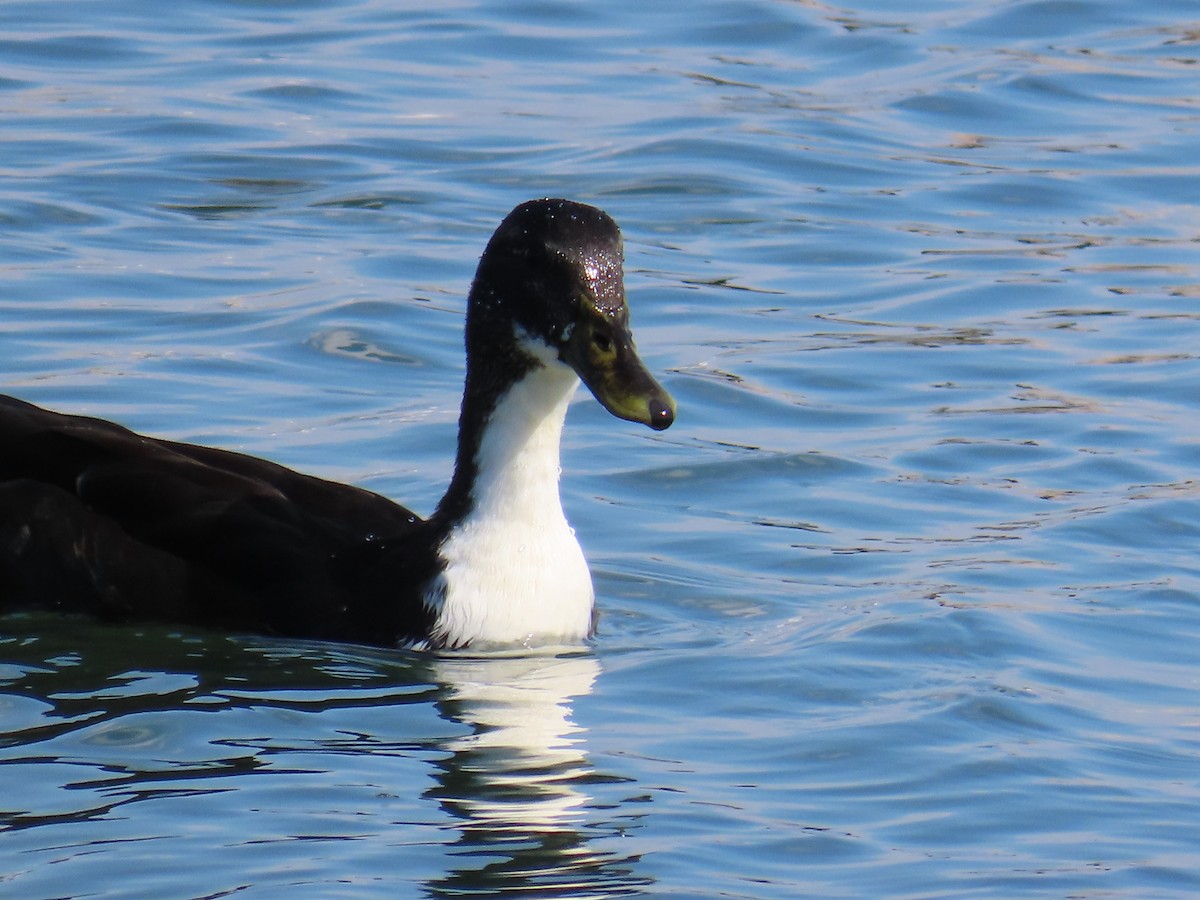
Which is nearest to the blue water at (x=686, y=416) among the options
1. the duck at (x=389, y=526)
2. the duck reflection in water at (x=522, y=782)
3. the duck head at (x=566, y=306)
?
the duck reflection in water at (x=522, y=782)

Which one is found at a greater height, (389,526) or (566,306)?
(566,306)

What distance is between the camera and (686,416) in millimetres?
10664

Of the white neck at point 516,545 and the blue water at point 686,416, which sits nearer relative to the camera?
the blue water at point 686,416

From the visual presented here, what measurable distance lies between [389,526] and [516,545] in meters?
0.44

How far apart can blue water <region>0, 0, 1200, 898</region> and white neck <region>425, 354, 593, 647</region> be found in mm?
146

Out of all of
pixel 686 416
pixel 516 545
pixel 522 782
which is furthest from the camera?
pixel 686 416

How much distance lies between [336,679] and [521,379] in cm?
111

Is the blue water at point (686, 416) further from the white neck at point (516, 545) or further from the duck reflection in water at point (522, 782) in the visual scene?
the white neck at point (516, 545)

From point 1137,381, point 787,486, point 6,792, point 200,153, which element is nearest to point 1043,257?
point 1137,381

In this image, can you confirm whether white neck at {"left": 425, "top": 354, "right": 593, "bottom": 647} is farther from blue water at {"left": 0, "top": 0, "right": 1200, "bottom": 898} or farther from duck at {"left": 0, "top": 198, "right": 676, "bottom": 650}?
blue water at {"left": 0, "top": 0, "right": 1200, "bottom": 898}

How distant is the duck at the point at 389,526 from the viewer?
7.79 metres

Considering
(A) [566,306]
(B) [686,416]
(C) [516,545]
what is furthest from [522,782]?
(B) [686,416]

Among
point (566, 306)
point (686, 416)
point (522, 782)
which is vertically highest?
point (566, 306)

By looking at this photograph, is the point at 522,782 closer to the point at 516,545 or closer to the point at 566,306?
the point at 516,545
